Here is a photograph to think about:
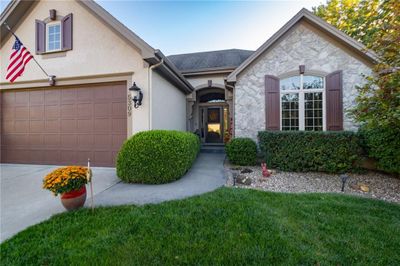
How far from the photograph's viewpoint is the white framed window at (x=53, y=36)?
21.9 ft

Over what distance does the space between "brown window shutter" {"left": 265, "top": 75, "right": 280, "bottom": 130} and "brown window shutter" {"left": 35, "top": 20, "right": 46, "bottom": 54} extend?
8.70 meters

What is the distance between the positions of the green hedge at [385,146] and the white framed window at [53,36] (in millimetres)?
10647

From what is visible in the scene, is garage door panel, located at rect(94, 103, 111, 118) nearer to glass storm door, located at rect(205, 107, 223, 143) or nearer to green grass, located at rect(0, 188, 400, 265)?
green grass, located at rect(0, 188, 400, 265)

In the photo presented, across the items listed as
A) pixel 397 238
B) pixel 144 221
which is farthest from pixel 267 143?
pixel 144 221

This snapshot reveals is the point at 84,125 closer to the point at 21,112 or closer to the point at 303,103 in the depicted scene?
the point at 21,112

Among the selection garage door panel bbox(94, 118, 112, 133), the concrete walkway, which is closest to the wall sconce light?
garage door panel bbox(94, 118, 112, 133)

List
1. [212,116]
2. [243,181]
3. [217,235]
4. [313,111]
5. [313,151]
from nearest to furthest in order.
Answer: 1. [217,235]
2. [243,181]
3. [313,151]
4. [313,111]
5. [212,116]

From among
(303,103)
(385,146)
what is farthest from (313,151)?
(303,103)

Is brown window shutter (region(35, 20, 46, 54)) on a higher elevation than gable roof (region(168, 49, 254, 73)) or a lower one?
lower

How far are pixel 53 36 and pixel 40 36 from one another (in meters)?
0.47

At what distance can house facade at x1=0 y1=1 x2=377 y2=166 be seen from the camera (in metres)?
6.19

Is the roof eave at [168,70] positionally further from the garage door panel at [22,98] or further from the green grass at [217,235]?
the garage door panel at [22,98]

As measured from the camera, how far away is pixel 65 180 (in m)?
3.15

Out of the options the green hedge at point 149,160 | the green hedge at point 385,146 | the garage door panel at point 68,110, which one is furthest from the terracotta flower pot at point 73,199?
the green hedge at point 385,146
